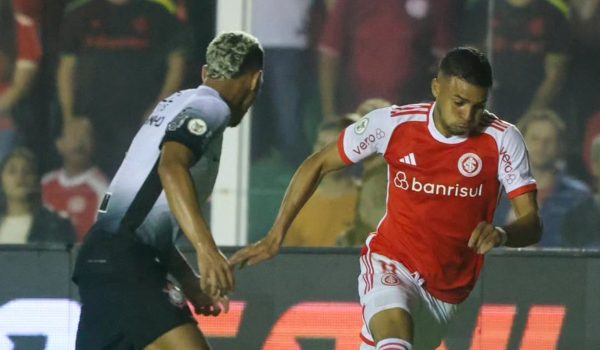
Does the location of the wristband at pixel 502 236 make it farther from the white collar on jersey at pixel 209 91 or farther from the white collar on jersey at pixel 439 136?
the white collar on jersey at pixel 209 91

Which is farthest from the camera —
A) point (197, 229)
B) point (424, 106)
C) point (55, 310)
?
point (55, 310)

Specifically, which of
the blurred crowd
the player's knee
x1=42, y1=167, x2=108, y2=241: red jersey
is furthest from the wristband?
x1=42, y1=167, x2=108, y2=241: red jersey

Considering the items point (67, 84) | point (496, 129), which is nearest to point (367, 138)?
point (496, 129)

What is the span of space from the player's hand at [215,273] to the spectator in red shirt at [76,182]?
11.3ft

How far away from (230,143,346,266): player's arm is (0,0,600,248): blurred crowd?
209 centimetres

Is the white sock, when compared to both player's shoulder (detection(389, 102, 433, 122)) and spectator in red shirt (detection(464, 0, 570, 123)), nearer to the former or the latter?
player's shoulder (detection(389, 102, 433, 122))

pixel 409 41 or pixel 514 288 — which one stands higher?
pixel 409 41

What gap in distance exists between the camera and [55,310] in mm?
8094

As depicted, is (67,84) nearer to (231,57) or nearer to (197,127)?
(231,57)

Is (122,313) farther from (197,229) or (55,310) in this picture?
(55,310)

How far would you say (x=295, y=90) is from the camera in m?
8.30

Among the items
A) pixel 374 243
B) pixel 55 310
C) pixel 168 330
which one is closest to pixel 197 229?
pixel 168 330

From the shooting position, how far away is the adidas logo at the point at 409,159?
601 cm

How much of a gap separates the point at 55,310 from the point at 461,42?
2828 millimetres
